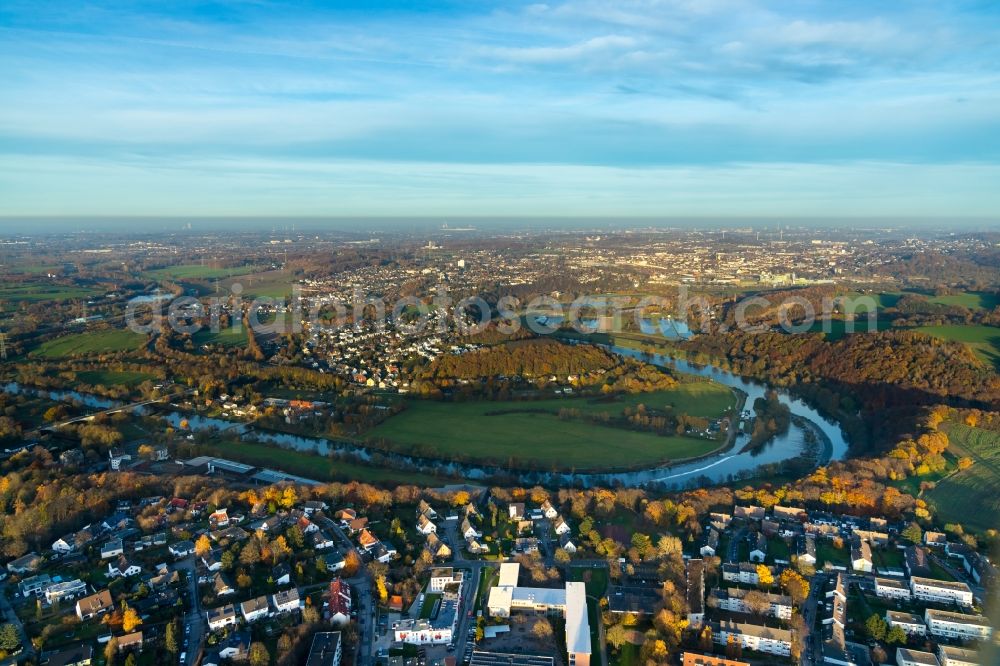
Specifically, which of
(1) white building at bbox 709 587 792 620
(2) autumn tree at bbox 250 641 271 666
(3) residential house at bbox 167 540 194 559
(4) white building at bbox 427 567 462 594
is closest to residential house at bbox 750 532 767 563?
(1) white building at bbox 709 587 792 620

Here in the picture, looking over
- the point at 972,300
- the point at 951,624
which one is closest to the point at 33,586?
the point at 951,624

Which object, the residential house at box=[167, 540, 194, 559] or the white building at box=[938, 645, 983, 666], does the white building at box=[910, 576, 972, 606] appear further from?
the residential house at box=[167, 540, 194, 559]

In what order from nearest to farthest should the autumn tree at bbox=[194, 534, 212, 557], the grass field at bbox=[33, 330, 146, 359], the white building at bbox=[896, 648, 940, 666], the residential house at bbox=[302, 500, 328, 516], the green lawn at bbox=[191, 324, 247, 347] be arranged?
the white building at bbox=[896, 648, 940, 666] < the autumn tree at bbox=[194, 534, 212, 557] < the residential house at bbox=[302, 500, 328, 516] < the grass field at bbox=[33, 330, 146, 359] < the green lawn at bbox=[191, 324, 247, 347]

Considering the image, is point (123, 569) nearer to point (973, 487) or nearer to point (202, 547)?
point (202, 547)

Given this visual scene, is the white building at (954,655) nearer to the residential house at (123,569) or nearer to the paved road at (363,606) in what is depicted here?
the paved road at (363,606)

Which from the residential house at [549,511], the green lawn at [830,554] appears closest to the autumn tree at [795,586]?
the green lawn at [830,554]

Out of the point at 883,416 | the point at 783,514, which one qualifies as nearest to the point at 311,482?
the point at 783,514
